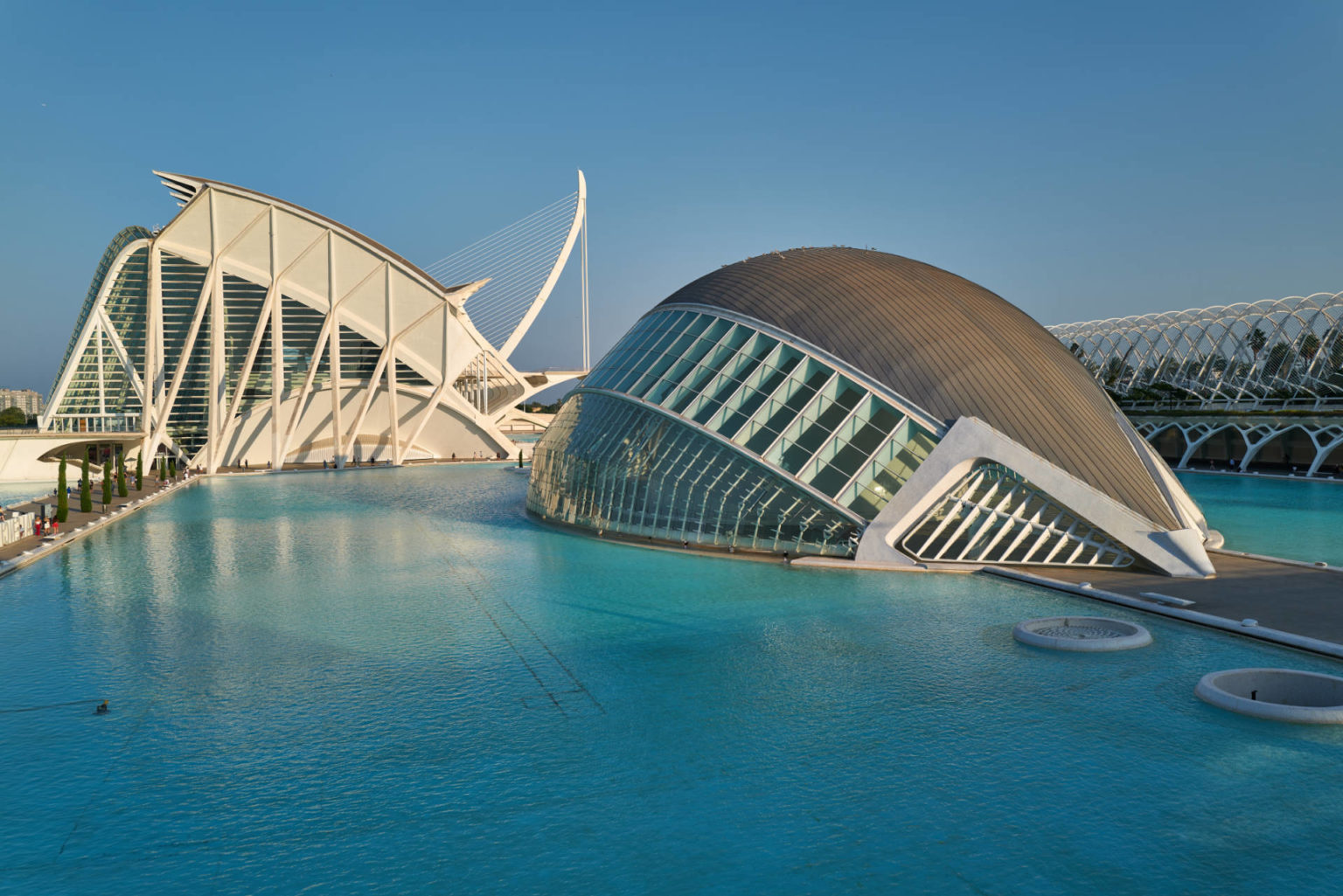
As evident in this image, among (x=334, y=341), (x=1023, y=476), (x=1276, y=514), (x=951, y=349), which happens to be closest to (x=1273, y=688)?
(x=1023, y=476)

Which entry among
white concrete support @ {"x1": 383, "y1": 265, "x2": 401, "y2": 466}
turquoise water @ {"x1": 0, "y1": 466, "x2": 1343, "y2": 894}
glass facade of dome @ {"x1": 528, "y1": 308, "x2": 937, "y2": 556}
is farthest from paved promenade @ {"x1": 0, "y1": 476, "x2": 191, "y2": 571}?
glass facade of dome @ {"x1": 528, "y1": 308, "x2": 937, "y2": 556}

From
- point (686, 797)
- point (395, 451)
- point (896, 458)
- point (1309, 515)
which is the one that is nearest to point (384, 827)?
point (686, 797)

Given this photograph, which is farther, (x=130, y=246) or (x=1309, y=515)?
(x=130, y=246)

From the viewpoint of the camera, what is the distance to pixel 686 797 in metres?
9.40

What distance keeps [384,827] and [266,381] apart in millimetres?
59497

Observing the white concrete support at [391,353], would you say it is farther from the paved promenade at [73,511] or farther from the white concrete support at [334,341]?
the paved promenade at [73,511]

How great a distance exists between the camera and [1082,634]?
50.8 feet

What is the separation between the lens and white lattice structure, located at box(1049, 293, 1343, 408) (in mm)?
65625

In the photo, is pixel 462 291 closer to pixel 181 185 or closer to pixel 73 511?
pixel 181 185

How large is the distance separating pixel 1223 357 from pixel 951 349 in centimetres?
6502

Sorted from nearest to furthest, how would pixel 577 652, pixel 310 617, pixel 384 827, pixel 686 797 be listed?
1. pixel 384 827
2. pixel 686 797
3. pixel 577 652
4. pixel 310 617

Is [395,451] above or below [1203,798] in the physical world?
above

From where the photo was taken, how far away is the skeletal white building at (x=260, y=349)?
185 feet

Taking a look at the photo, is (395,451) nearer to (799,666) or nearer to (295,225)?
(295,225)
